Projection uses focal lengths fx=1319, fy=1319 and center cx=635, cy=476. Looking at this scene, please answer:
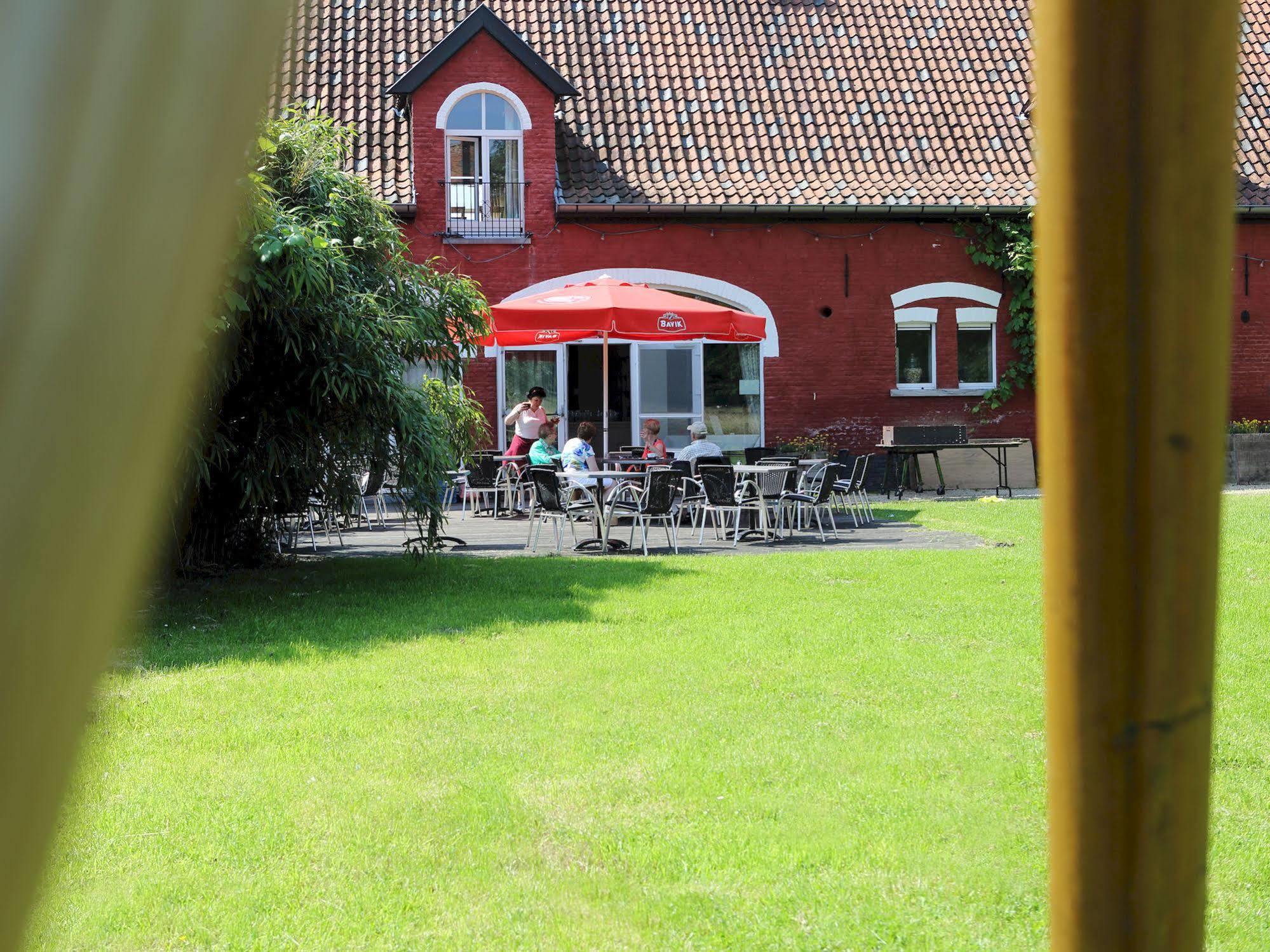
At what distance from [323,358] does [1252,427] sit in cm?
1569

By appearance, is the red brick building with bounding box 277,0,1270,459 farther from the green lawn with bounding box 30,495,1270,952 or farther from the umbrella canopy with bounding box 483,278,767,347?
the green lawn with bounding box 30,495,1270,952

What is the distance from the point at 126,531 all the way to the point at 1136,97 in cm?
42

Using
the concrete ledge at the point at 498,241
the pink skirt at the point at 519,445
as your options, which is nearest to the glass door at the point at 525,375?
the concrete ledge at the point at 498,241

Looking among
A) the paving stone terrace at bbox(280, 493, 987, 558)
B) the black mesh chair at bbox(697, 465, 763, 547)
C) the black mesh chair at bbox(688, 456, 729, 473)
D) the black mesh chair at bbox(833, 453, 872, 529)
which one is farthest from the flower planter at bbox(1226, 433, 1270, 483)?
the black mesh chair at bbox(697, 465, 763, 547)

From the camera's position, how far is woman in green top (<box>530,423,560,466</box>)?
45.3 feet

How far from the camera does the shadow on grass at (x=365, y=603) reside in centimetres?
709

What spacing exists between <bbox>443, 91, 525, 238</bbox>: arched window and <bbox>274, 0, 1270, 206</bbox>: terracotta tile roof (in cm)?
75

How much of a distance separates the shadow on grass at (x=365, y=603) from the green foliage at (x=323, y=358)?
611 millimetres

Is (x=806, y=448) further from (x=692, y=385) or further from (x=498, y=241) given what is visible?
(x=498, y=241)

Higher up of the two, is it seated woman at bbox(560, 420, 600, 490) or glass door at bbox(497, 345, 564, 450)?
glass door at bbox(497, 345, 564, 450)

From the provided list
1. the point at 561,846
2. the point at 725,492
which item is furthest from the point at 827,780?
the point at 725,492

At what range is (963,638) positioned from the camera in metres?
6.93

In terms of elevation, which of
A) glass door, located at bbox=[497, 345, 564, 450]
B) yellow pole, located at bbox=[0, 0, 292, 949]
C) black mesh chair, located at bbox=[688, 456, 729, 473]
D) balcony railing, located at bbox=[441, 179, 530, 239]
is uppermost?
balcony railing, located at bbox=[441, 179, 530, 239]

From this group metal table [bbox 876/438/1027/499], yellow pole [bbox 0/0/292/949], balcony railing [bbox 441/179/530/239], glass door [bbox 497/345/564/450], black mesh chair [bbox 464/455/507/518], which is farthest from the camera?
glass door [bbox 497/345/564/450]
